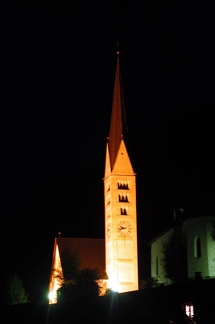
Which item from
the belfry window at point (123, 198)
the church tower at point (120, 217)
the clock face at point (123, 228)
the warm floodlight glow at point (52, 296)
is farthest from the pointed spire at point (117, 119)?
the warm floodlight glow at point (52, 296)

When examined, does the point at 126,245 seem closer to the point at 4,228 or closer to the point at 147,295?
the point at 4,228

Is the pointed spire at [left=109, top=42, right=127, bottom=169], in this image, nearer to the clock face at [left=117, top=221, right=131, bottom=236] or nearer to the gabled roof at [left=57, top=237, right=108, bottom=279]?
the clock face at [left=117, top=221, right=131, bottom=236]

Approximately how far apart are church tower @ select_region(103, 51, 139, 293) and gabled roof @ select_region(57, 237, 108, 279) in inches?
44.7

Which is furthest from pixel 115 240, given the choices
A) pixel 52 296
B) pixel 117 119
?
pixel 117 119

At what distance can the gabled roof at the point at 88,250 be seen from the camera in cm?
8962

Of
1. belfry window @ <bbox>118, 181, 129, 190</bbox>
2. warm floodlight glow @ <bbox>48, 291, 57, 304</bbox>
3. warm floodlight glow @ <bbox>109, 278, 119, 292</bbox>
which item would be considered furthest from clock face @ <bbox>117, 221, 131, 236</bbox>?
warm floodlight glow @ <bbox>48, 291, 57, 304</bbox>

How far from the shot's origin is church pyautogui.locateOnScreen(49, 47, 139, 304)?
87.1m

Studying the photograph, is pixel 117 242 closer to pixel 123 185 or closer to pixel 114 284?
pixel 114 284

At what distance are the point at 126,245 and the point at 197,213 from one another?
16.3m

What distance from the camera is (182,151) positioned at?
114 m

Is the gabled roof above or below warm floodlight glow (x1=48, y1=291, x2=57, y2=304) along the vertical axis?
above

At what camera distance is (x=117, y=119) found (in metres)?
94.8

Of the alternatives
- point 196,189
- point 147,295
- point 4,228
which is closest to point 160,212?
point 196,189

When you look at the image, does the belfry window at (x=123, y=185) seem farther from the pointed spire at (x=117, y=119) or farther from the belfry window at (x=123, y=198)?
the pointed spire at (x=117, y=119)
